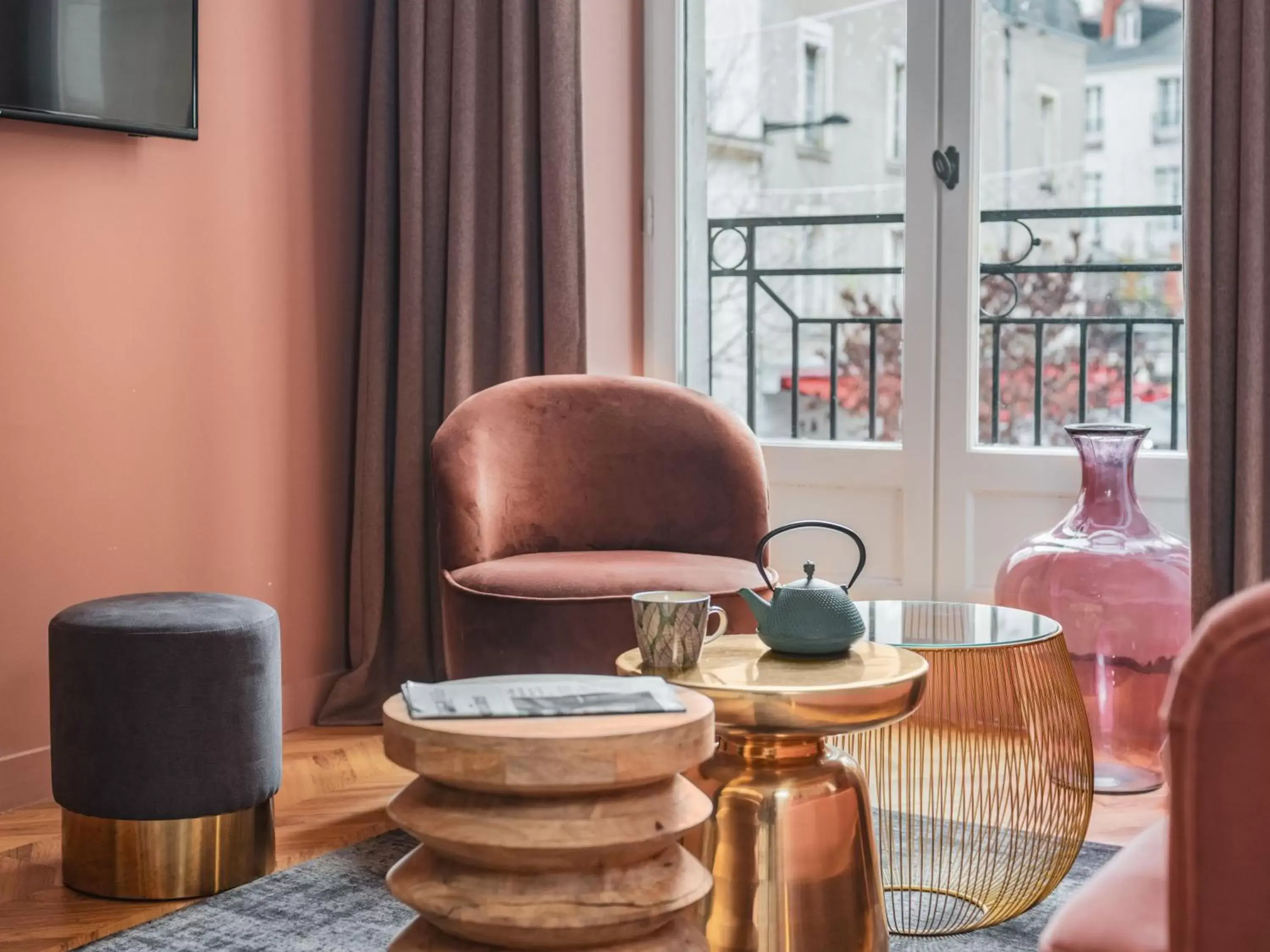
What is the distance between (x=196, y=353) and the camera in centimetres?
321

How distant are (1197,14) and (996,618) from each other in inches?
55.6

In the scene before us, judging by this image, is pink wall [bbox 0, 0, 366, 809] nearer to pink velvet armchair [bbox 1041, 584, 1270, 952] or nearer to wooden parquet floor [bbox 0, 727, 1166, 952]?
wooden parquet floor [bbox 0, 727, 1166, 952]

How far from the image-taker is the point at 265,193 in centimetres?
338

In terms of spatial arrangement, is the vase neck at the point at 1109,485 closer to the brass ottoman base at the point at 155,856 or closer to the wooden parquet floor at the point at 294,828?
the wooden parquet floor at the point at 294,828

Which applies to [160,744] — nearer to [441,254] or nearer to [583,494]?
[583,494]

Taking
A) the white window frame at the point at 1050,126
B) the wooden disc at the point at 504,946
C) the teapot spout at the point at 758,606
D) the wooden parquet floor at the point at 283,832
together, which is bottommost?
the wooden parquet floor at the point at 283,832

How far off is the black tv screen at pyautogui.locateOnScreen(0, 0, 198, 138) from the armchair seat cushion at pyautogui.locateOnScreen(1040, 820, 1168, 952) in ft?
8.01

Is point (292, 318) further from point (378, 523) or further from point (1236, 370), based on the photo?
point (1236, 370)

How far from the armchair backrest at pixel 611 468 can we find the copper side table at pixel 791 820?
114cm

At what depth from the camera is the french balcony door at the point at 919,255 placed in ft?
11.1

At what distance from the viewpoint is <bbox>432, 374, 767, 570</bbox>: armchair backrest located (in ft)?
10.1

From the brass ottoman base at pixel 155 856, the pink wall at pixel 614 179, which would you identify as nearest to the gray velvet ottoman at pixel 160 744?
the brass ottoman base at pixel 155 856

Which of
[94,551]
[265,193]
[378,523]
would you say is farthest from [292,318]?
[94,551]

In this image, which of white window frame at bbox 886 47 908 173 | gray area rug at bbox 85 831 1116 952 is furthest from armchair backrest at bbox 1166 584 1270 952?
white window frame at bbox 886 47 908 173
